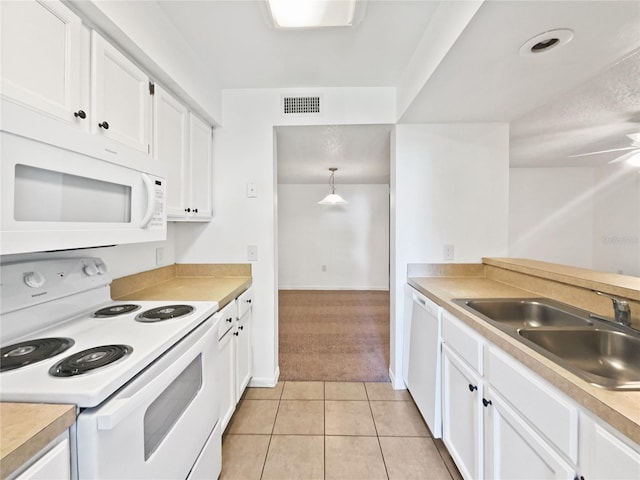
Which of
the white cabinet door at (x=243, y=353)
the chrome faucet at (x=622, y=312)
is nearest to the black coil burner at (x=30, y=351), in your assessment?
the white cabinet door at (x=243, y=353)

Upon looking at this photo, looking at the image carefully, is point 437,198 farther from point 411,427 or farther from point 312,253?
point 312,253

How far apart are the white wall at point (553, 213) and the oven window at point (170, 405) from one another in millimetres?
5378

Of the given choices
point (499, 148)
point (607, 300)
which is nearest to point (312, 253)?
point (499, 148)

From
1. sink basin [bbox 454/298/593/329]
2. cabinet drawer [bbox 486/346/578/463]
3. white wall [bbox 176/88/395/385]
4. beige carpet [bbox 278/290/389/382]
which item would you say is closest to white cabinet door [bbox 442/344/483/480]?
cabinet drawer [bbox 486/346/578/463]

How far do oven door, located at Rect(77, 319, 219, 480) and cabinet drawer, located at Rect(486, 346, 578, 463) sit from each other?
1.19 metres

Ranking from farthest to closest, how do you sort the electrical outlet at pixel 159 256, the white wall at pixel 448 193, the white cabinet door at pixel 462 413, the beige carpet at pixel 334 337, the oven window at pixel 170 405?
the beige carpet at pixel 334 337 → the white wall at pixel 448 193 → the electrical outlet at pixel 159 256 → the white cabinet door at pixel 462 413 → the oven window at pixel 170 405

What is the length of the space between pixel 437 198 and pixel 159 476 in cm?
221

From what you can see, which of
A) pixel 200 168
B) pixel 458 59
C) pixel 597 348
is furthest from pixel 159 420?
pixel 458 59

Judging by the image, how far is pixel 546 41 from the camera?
3.71ft

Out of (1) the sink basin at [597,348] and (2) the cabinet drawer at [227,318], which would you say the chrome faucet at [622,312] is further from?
(2) the cabinet drawer at [227,318]

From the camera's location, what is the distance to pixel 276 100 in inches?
83.7

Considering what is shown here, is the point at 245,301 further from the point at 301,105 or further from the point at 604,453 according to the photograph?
the point at 604,453

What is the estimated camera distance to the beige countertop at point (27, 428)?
490 millimetres

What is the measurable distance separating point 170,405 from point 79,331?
47cm
